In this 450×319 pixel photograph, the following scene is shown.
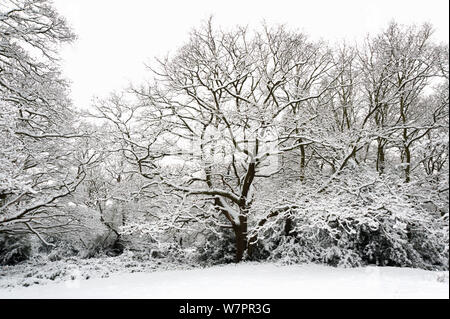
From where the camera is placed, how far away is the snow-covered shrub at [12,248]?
41.4ft

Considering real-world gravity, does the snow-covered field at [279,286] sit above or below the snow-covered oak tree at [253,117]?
below

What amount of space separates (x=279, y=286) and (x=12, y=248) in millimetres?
13005

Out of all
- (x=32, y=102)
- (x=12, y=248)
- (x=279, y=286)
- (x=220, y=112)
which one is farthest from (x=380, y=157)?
(x=12, y=248)

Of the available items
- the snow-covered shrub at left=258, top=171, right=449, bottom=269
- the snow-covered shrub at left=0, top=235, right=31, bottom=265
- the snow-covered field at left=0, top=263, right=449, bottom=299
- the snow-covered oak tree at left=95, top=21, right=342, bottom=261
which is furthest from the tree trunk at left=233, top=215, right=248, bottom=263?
the snow-covered shrub at left=0, top=235, right=31, bottom=265

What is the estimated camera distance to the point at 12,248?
1290 cm

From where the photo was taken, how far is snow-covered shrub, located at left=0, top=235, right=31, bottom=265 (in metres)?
12.6

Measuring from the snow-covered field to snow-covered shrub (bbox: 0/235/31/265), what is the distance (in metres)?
7.83

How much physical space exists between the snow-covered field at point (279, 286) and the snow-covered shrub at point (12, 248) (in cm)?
783

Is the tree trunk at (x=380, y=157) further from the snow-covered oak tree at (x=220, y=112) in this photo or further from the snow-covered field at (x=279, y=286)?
the snow-covered field at (x=279, y=286)

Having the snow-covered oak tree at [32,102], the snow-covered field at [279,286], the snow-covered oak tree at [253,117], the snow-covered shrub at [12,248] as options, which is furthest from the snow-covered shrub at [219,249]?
the snow-covered shrub at [12,248]

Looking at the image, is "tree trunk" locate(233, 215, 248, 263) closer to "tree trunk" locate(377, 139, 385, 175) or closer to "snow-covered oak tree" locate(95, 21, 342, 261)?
"snow-covered oak tree" locate(95, 21, 342, 261)

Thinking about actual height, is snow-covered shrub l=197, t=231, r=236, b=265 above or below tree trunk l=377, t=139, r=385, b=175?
below

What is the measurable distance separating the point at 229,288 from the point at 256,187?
7.22m

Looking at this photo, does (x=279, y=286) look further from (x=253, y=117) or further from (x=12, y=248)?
(x=12, y=248)
